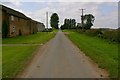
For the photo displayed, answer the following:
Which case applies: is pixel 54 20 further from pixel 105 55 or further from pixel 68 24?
pixel 105 55


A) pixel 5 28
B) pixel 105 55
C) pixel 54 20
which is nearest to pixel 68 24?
pixel 54 20

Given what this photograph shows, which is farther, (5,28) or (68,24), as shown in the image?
(68,24)

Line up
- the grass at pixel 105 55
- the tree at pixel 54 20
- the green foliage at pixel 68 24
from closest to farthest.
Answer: the grass at pixel 105 55, the tree at pixel 54 20, the green foliage at pixel 68 24

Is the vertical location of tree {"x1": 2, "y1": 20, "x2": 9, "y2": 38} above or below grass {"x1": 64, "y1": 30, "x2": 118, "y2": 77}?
above

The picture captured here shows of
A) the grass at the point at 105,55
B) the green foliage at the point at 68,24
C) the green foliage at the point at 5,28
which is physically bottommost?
the grass at the point at 105,55

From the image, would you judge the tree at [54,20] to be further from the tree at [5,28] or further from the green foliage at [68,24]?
the tree at [5,28]

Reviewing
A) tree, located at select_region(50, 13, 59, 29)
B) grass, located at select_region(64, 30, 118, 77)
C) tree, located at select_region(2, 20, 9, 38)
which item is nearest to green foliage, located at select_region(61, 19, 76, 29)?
tree, located at select_region(50, 13, 59, 29)

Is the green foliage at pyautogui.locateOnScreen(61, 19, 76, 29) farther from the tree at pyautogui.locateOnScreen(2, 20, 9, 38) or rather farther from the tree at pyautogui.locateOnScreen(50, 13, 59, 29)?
the tree at pyautogui.locateOnScreen(2, 20, 9, 38)

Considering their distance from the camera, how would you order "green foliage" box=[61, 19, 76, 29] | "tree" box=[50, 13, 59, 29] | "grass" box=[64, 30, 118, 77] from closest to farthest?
"grass" box=[64, 30, 118, 77] → "tree" box=[50, 13, 59, 29] → "green foliage" box=[61, 19, 76, 29]

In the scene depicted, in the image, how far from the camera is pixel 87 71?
11.3 m

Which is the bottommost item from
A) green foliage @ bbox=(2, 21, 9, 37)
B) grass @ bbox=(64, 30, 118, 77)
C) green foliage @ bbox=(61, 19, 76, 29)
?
grass @ bbox=(64, 30, 118, 77)

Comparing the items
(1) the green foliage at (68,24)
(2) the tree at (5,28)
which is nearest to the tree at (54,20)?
(1) the green foliage at (68,24)

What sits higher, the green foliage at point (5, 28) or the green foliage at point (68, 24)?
the green foliage at point (68, 24)

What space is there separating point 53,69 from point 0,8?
33788mm
